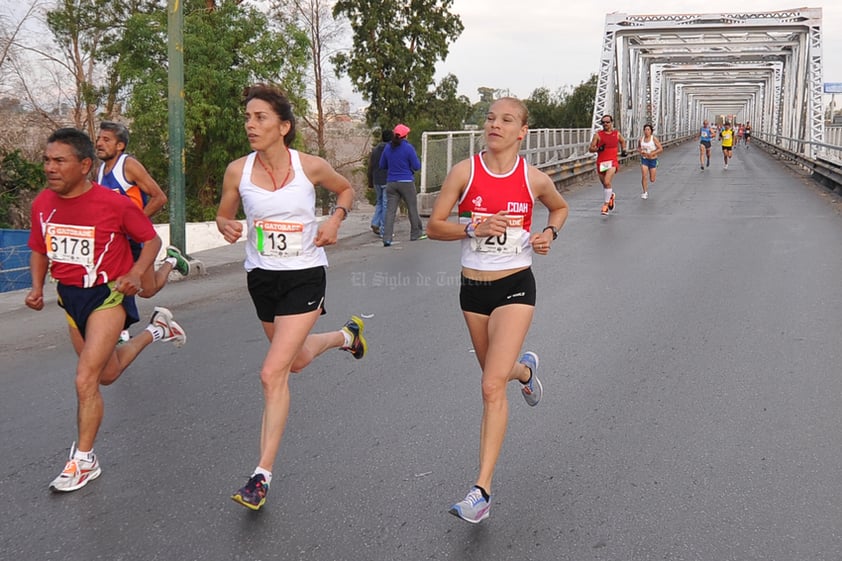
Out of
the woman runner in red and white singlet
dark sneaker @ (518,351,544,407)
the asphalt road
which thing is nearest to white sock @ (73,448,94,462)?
the asphalt road

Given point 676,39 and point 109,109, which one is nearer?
point 109,109

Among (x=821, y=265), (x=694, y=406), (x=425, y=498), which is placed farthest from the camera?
(x=821, y=265)

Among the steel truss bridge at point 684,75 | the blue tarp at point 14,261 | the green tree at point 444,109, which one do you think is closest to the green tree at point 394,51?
the green tree at point 444,109

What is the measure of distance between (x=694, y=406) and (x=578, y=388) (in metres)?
0.74

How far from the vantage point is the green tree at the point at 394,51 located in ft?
141

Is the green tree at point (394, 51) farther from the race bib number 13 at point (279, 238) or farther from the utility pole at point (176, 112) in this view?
the race bib number 13 at point (279, 238)

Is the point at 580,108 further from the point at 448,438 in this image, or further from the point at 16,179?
the point at 448,438

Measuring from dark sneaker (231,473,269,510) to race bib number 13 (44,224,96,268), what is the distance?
4.32 ft

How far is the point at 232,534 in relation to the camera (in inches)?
132

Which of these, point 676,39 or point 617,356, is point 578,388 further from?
point 676,39

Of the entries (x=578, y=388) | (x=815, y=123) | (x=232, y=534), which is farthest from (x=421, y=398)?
(x=815, y=123)

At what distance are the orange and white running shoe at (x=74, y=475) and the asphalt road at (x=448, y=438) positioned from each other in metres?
0.06

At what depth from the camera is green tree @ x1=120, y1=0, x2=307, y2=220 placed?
29266mm

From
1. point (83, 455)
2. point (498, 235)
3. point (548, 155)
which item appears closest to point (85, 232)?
point (83, 455)
